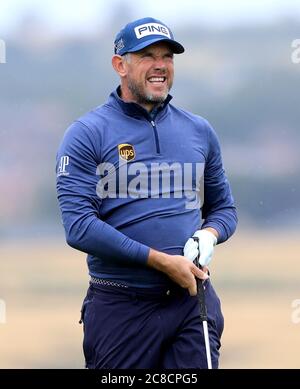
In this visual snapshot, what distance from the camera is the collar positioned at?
3504mm

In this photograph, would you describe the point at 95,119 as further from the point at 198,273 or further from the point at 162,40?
the point at 198,273

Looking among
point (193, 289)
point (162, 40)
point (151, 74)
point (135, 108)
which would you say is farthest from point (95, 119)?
point (193, 289)

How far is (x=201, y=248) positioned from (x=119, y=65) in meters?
0.71

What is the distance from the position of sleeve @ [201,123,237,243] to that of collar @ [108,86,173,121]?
0.21 meters

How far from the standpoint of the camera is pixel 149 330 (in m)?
3.41

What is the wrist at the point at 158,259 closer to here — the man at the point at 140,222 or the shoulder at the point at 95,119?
the man at the point at 140,222

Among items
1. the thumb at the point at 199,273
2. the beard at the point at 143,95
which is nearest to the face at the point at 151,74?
the beard at the point at 143,95

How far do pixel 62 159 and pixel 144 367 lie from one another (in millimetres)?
727

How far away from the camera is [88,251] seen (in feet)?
11.1

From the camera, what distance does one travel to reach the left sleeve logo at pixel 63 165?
11.2 feet

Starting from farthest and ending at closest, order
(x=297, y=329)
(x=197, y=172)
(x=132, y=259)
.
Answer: (x=297, y=329)
(x=197, y=172)
(x=132, y=259)

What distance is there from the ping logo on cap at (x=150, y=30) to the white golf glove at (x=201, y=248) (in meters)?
0.68
